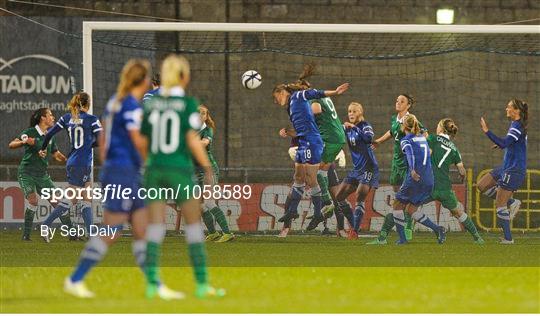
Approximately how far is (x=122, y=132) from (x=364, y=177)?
8.11 m

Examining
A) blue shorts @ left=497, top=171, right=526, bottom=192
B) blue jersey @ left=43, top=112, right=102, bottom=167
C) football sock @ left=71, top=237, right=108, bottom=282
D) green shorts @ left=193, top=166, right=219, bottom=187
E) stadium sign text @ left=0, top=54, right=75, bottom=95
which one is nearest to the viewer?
football sock @ left=71, top=237, right=108, bottom=282

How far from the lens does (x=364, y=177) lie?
1764 centimetres

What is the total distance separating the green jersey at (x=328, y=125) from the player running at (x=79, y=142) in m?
2.93

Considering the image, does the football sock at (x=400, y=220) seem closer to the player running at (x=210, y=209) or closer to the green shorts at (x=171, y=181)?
the player running at (x=210, y=209)

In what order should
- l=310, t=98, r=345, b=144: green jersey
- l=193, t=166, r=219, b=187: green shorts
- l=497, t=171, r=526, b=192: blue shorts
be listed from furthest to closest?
1. l=310, t=98, r=345, b=144: green jersey
2. l=193, t=166, r=219, b=187: green shorts
3. l=497, t=171, r=526, b=192: blue shorts

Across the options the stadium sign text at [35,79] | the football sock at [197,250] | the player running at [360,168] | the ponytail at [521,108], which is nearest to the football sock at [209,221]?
the player running at [360,168]

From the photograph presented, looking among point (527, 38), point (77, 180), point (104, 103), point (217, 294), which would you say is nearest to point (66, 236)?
point (77, 180)

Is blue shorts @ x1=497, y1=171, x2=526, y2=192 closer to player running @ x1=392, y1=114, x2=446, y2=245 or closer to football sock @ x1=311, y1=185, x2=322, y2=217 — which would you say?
player running @ x1=392, y1=114, x2=446, y2=245

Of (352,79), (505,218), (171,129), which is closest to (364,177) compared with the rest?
(505,218)

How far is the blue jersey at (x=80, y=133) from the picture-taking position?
16.7 m

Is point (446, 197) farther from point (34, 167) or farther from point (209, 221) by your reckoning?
point (34, 167)

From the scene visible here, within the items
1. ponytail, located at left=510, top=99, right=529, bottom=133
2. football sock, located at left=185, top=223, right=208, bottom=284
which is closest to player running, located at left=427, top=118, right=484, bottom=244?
ponytail, located at left=510, top=99, right=529, bottom=133

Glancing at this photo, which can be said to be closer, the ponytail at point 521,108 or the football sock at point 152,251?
the football sock at point 152,251

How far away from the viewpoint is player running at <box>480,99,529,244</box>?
16766 millimetres
